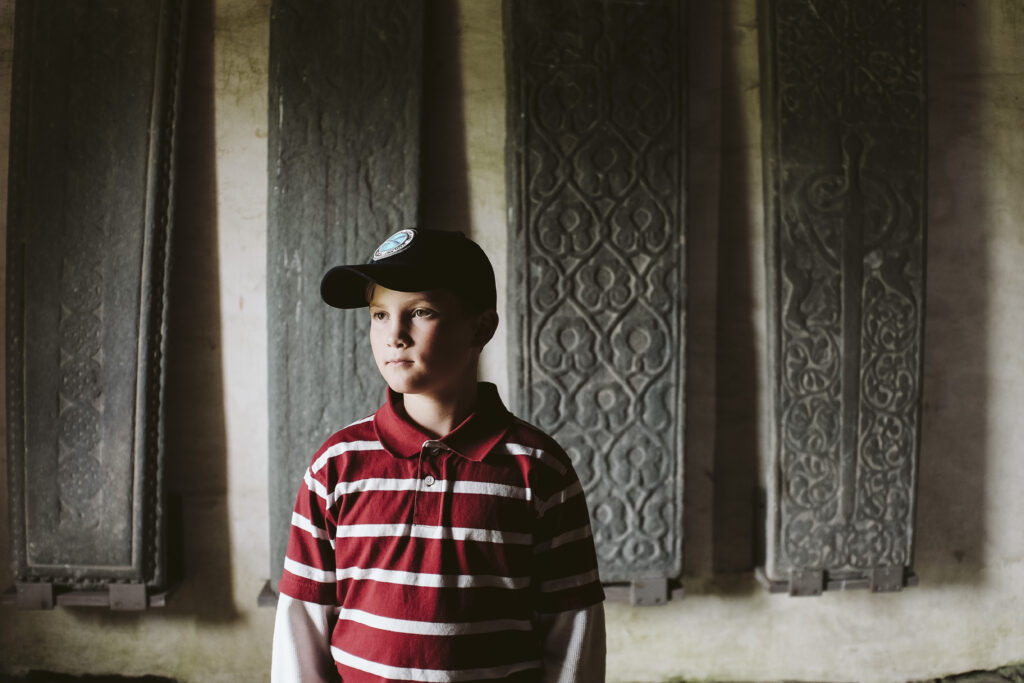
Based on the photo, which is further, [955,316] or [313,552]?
[955,316]

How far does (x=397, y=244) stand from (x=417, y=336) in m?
0.13

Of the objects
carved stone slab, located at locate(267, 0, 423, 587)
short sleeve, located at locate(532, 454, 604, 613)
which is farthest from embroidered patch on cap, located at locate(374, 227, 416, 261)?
carved stone slab, located at locate(267, 0, 423, 587)

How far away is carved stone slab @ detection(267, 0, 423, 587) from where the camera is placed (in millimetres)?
1824

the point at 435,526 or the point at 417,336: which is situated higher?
the point at 417,336

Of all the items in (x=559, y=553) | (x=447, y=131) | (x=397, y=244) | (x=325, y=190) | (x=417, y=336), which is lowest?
(x=559, y=553)

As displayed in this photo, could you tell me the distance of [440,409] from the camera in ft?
3.03

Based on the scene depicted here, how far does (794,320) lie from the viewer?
1.89 meters

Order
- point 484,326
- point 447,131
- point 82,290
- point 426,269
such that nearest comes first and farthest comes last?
point 426,269 < point 484,326 < point 82,290 < point 447,131

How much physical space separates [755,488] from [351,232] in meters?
1.48

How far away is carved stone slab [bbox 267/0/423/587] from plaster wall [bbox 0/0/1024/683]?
0.54 ft

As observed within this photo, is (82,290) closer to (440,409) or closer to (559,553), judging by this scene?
(440,409)

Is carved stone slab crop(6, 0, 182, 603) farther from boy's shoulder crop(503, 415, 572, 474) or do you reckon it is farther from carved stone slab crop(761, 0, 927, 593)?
carved stone slab crop(761, 0, 927, 593)

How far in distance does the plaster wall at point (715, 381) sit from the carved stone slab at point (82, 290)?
0.44 feet

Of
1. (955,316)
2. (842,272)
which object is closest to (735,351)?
(842,272)
